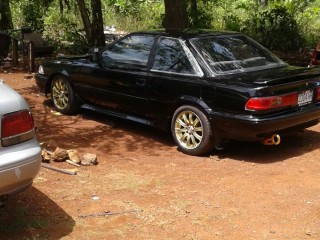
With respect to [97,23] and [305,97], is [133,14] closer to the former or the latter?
[97,23]

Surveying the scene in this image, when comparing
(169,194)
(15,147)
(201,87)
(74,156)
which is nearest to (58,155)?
(74,156)

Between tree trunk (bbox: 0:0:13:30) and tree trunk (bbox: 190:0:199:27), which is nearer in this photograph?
tree trunk (bbox: 0:0:13:30)

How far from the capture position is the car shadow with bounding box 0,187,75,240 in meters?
3.87

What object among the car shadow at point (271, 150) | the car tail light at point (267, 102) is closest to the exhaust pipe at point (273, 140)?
the car shadow at point (271, 150)

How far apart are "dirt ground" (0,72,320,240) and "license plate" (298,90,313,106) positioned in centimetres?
68

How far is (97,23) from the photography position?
45.4ft

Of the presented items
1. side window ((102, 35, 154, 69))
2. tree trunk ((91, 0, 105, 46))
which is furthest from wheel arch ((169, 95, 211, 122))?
tree trunk ((91, 0, 105, 46))

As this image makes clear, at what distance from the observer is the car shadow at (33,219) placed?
387cm

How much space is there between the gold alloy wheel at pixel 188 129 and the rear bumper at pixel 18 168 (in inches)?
106

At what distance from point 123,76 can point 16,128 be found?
135 inches

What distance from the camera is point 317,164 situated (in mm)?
5742

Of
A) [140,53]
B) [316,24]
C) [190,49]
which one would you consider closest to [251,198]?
[190,49]

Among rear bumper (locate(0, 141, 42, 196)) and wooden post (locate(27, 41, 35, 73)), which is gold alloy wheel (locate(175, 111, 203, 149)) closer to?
rear bumper (locate(0, 141, 42, 196))

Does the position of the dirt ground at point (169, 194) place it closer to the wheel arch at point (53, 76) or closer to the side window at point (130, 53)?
the side window at point (130, 53)
